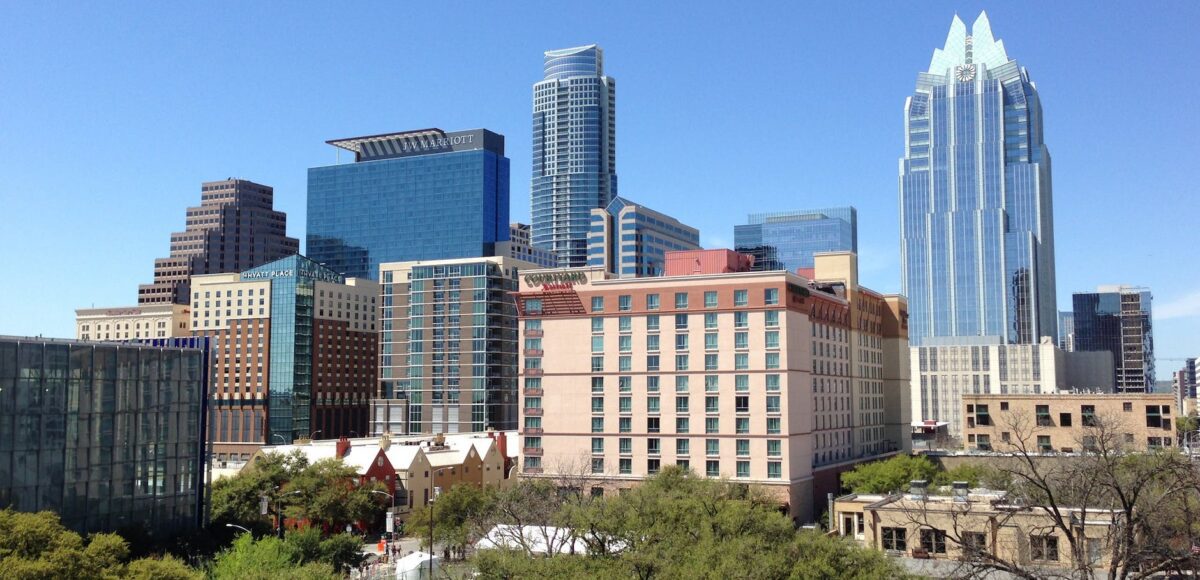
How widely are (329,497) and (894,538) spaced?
2262 inches

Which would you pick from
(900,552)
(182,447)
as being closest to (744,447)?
(900,552)

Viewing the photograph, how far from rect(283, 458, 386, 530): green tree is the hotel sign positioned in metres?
33.0

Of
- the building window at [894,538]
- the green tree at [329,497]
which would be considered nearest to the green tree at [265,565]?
the green tree at [329,497]

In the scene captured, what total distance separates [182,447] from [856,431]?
302 ft

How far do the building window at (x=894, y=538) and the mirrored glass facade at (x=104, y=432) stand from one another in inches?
2341

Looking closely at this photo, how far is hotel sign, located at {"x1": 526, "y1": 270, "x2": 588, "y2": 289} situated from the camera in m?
129

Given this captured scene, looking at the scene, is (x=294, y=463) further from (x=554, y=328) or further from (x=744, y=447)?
(x=744, y=447)

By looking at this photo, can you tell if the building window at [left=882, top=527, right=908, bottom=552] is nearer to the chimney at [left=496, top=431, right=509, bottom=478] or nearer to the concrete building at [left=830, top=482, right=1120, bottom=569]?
the concrete building at [left=830, top=482, right=1120, bottom=569]

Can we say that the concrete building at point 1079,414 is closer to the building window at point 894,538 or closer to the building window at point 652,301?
the building window at point 652,301

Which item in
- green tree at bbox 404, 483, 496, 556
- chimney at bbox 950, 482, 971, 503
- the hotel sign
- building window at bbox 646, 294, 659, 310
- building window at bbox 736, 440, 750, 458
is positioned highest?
the hotel sign

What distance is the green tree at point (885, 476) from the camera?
394ft

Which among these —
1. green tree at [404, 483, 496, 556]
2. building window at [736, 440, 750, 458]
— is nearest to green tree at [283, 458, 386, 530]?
green tree at [404, 483, 496, 556]

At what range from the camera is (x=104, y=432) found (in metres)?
83.9

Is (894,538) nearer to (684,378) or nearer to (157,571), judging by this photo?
(684,378)
